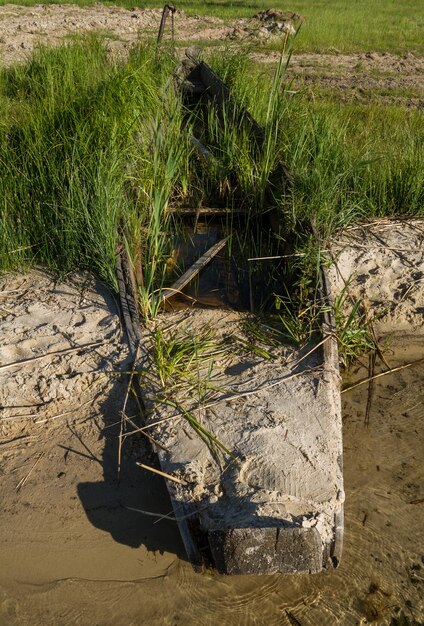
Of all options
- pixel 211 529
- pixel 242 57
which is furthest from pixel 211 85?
pixel 211 529

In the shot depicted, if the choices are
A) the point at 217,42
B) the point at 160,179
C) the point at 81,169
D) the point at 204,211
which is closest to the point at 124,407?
the point at 81,169

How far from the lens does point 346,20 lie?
1310 centimetres

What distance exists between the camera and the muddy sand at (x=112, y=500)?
2266 mm

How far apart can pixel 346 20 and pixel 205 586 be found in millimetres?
12961

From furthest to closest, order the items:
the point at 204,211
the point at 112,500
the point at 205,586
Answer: the point at 204,211 < the point at 112,500 < the point at 205,586

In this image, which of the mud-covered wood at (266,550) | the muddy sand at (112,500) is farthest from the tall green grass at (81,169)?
the mud-covered wood at (266,550)

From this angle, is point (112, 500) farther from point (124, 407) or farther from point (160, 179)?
point (160, 179)

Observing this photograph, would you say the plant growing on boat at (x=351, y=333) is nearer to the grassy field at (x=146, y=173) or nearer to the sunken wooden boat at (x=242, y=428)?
the sunken wooden boat at (x=242, y=428)

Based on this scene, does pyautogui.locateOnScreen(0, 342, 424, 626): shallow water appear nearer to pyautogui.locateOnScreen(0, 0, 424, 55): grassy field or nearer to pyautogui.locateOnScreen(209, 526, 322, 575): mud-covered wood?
pyautogui.locateOnScreen(209, 526, 322, 575): mud-covered wood

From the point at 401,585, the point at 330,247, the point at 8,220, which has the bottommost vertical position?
the point at 401,585

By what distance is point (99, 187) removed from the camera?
3555mm

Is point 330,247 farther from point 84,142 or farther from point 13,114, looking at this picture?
point 13,114

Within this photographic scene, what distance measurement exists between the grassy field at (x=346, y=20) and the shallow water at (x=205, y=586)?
9080mm

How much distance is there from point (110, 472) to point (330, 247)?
71.8 inches
